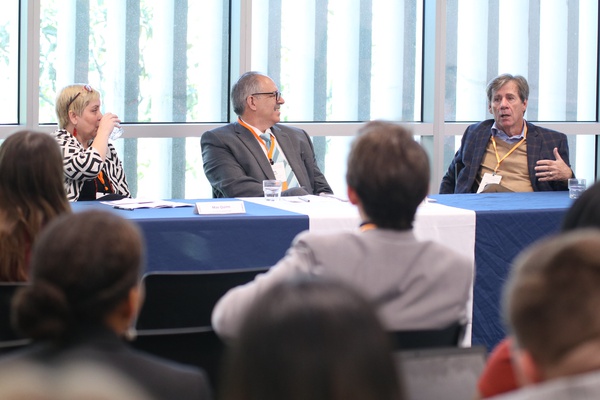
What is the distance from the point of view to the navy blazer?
5.36 meters

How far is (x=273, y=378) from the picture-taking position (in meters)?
0.72

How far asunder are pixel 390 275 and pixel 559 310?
948mm

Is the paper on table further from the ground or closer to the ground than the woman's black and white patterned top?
closer to the ground

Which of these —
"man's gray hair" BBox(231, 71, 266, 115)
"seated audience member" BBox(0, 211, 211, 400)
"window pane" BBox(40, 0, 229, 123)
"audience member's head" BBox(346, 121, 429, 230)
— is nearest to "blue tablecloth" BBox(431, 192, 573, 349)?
"man's gray hair" BBox(231, 71, 266, 115)

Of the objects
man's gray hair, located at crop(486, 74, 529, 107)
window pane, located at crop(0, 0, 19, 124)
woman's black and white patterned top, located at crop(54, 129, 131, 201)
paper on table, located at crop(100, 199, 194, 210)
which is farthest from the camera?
window pane, located at crop(0, 0, 19, 124)

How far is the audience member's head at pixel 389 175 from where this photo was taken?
2.10 m

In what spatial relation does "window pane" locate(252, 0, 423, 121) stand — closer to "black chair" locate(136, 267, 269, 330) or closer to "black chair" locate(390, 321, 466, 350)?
"black chair" locate(136, 267, 269, 330)

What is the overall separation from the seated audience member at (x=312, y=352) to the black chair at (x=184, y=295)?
1699mm

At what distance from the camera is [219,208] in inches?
150

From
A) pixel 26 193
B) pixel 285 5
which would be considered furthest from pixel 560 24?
pixel 26 193

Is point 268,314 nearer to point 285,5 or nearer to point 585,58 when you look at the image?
point 285,5

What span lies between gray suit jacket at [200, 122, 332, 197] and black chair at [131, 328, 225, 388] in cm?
283

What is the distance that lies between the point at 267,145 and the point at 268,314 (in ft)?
15.0

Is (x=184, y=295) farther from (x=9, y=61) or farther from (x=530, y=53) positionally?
(x=530, y=53)
